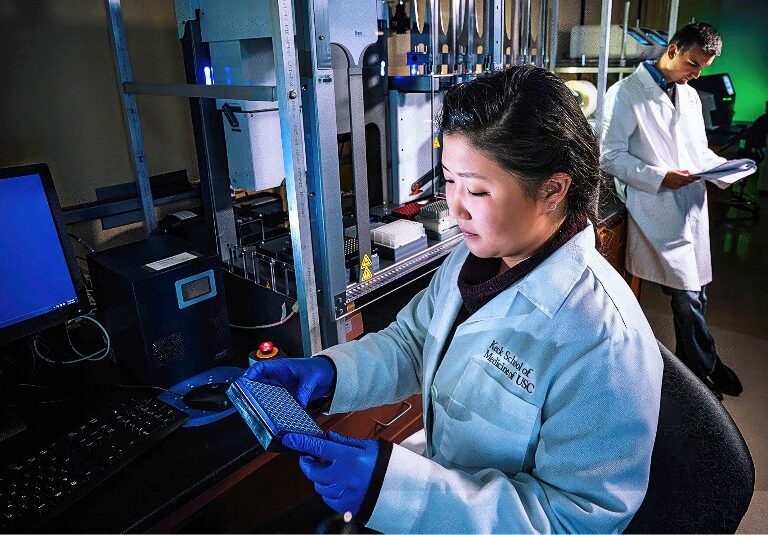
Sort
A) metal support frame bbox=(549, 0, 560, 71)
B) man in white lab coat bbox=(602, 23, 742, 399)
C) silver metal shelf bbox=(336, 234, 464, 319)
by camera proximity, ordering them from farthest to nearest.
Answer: metal support frame bbox=(549, 0, 560, 71), man in white lab coat bbox=(602, 23, 742, 399), silver metal shelf bbox=(336, 234, 464, 319)

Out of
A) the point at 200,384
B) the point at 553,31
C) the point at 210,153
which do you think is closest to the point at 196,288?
the point at 200,384

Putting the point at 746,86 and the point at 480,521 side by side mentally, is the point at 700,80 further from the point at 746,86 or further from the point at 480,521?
the point at 480,521

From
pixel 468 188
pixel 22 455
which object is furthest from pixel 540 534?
pixel 22 455

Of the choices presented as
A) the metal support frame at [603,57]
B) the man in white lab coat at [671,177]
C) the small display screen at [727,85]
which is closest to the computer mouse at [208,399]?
the metal support frame at [603,57]

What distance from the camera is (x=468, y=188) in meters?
0.85

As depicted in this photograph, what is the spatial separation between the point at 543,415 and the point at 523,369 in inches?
2.8

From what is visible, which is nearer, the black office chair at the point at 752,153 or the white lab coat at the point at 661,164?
the white lab coat at the point at 661,164

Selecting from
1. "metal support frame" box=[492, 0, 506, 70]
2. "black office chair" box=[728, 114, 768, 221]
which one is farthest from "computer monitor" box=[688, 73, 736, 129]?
"metal support frame" box=[492, 0, 506, 70]

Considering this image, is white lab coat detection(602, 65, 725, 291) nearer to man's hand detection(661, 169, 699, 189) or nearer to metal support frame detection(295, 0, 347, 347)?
man's hand detection(661, 169, 699, 189)

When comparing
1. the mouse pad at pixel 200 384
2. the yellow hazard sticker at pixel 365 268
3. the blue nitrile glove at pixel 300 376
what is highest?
the yellow hazard sticker at pixel 365 268

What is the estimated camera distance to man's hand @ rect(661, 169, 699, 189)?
2.24 m

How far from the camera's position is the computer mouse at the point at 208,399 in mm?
1177

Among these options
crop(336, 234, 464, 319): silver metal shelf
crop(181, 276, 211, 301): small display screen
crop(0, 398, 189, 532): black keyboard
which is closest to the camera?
crop(0, 398, 189, 532): black keyboard

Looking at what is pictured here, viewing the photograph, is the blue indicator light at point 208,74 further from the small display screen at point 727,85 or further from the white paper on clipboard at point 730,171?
the small display screen at point 727,85
